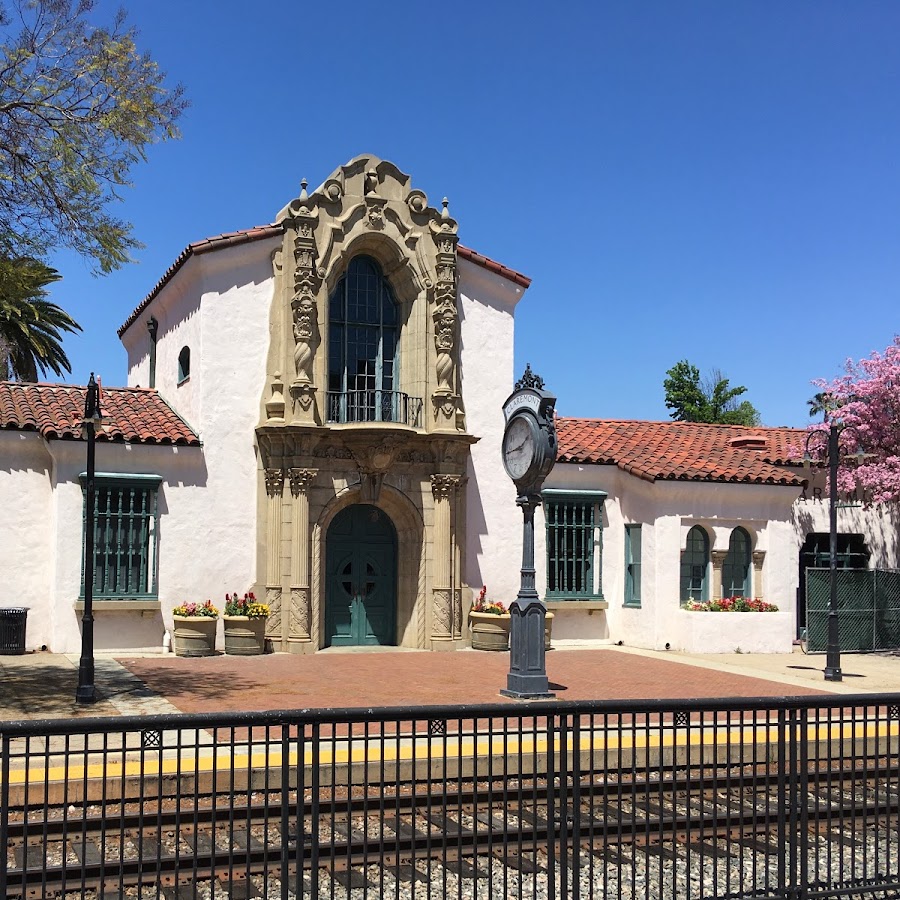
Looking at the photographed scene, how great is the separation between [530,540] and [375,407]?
716 centimetres

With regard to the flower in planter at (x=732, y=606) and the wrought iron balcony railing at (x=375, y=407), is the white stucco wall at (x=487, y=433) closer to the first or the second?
the wrought iron balcony railing at (x=375, y=407)

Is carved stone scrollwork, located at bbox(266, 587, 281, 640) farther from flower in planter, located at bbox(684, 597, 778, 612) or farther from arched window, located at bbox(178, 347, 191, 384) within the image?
flower in planter, located at bbox(684, 597, 778, 612)

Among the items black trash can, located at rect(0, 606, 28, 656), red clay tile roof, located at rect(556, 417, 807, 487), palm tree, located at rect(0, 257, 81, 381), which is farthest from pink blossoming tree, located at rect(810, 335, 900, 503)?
palm tree, located at rect(0, 257, 81, 381)

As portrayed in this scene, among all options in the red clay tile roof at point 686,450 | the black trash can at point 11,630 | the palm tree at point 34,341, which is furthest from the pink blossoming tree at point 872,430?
the palm tree at point 34,341

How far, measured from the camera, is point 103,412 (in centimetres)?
1977

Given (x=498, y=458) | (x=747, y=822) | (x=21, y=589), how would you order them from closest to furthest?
(x=747, y=822), (x=21, y=589), (x=498, y=458)

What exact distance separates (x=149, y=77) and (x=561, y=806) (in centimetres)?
1225

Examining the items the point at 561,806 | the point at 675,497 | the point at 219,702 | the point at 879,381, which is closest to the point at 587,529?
the point at 675,497

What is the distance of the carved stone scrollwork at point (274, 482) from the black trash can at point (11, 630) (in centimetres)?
471

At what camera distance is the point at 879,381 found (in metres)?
24.0

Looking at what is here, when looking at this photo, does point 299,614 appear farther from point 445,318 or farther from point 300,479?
point 445,318

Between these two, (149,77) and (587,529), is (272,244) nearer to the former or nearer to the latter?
(149,77)

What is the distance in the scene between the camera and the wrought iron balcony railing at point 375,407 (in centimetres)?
2042

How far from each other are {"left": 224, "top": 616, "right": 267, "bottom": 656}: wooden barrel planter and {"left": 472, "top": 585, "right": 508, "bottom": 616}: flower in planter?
436cm
